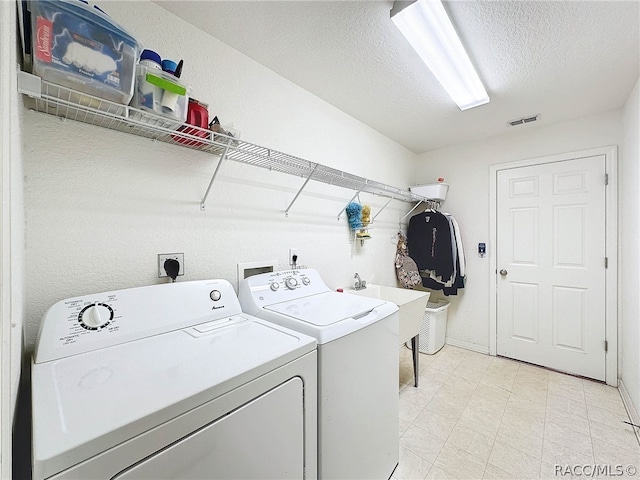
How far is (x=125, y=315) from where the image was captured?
1038 mm

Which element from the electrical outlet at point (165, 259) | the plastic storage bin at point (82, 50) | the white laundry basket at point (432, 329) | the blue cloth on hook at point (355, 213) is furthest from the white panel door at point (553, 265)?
the plastic storage bin at point (82, 50)

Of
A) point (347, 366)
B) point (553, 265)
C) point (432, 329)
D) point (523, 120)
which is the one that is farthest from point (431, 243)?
point (347, 366)

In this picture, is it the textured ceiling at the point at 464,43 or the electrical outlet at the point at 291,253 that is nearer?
the textured ceiling at the point at 464,43

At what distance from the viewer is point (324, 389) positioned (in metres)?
1.06

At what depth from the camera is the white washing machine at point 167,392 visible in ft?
1.89

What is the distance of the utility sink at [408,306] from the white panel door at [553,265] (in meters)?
1.27

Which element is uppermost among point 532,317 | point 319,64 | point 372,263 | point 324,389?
point 319,64

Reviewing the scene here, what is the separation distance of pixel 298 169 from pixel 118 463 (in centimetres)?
154

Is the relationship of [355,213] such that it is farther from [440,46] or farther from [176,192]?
[176,192]

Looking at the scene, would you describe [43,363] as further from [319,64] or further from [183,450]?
[319,64]

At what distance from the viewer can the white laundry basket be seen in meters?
2.99

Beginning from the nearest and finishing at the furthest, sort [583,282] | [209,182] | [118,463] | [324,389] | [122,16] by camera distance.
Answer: [118,463] < [324,389] < [122,16] < [209,182] < [583,282]

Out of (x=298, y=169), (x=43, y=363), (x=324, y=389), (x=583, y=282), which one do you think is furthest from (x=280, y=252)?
(x=583, y=282)

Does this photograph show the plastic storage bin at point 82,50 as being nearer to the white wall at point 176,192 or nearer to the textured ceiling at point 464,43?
the white wall at point 176,192
